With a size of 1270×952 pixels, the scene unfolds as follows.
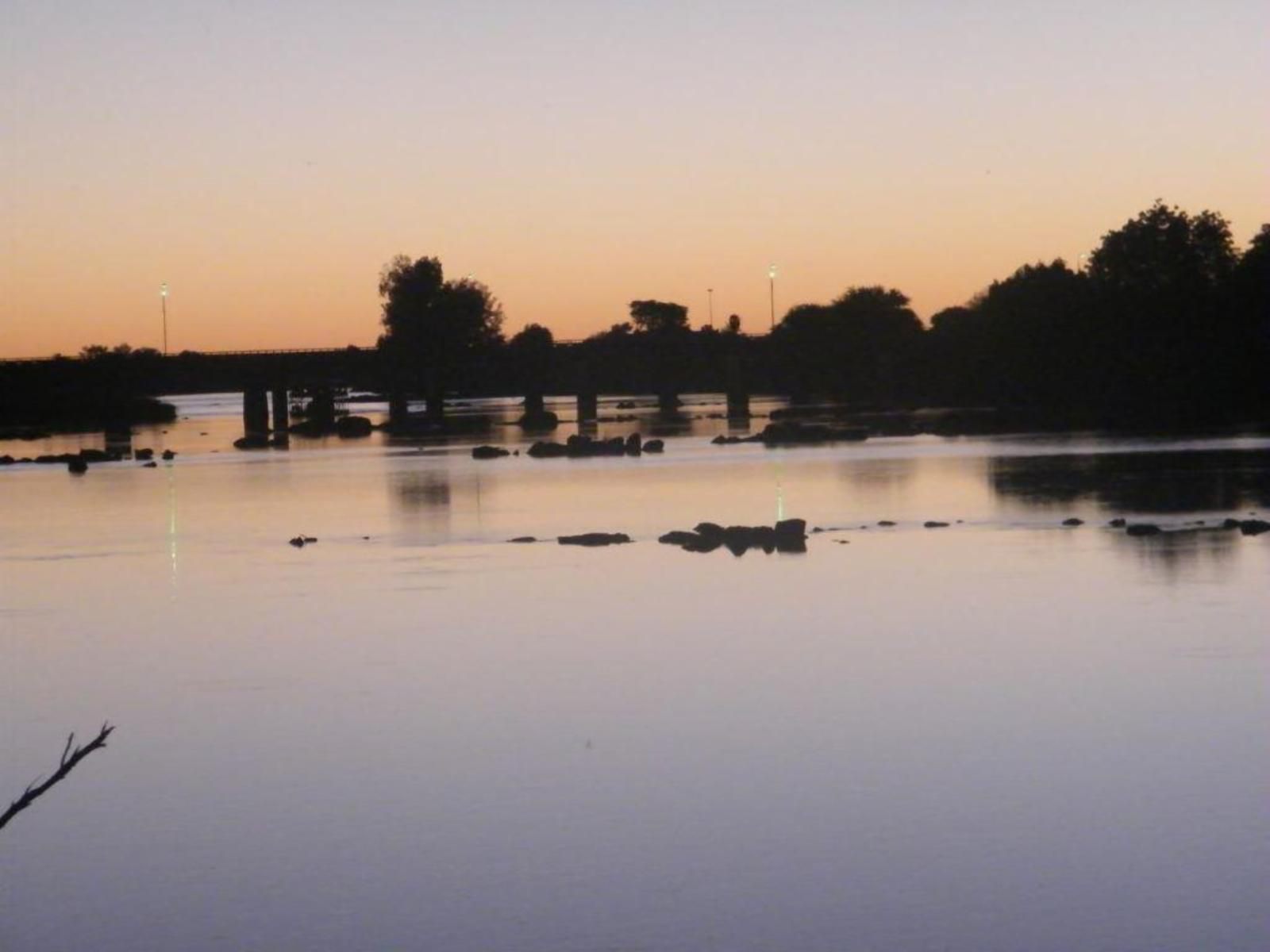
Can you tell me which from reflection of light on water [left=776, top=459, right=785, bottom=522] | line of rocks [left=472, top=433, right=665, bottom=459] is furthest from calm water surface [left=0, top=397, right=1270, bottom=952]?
line of rocks [left=472, top=433, right=665, bottom=459]

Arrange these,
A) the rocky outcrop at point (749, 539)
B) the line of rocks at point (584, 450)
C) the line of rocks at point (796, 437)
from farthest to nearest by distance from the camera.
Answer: the line of rocks at point (796, 437) → the line of rocks at point (584, 450) → the rocky outcrop at point (749, 539)

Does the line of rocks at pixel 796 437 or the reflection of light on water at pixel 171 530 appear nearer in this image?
the reflection of light on water at pixel 171 530

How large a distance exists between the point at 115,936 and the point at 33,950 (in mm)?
796

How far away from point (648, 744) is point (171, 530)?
4645 cm

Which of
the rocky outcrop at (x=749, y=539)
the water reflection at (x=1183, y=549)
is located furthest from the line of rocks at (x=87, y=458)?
the water reflection at (x=1183, y=549)

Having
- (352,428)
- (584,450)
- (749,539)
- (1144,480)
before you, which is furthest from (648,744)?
(352,428)

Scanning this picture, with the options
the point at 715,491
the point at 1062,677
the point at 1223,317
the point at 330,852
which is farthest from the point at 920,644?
the point at 1223,317

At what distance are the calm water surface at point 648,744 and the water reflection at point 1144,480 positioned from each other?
6.92 metres

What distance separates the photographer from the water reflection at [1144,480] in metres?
68.8

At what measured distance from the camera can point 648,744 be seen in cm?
2788

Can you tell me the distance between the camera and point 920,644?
37.1 metres

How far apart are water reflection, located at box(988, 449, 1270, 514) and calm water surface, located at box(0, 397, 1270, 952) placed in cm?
692

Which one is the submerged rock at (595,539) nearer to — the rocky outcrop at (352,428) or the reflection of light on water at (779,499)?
the reflection of light on water at (779,499)

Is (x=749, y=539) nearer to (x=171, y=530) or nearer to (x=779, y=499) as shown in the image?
(x=779, y=499)
